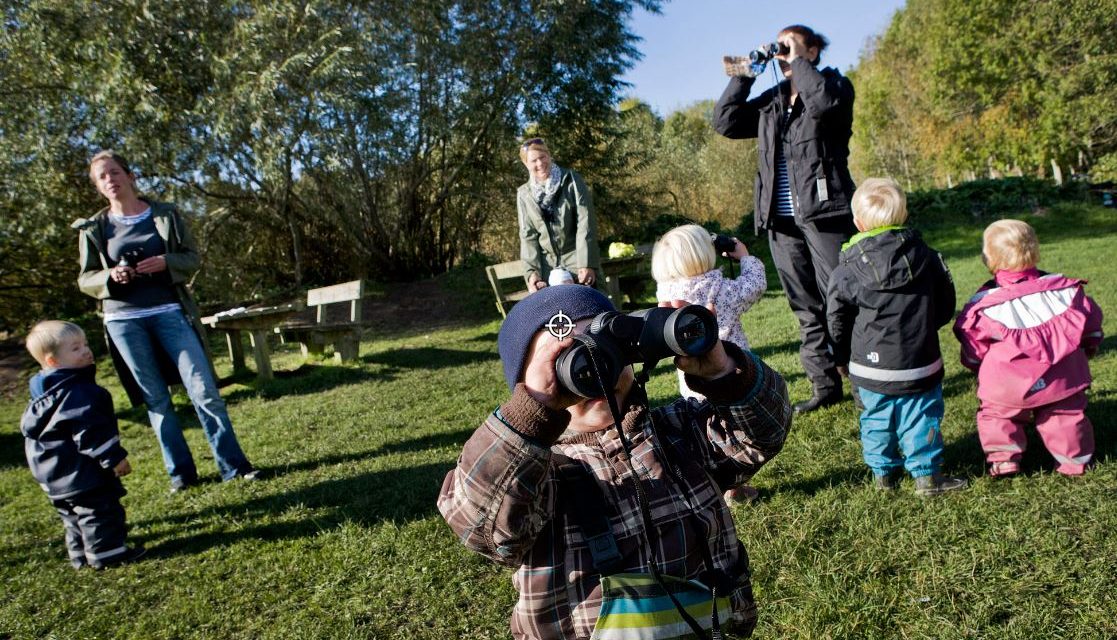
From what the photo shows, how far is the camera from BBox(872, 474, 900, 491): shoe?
317cm

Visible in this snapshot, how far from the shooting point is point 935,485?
306 cm

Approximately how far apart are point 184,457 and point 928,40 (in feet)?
103

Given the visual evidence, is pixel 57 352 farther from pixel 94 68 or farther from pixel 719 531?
pixel 94 68

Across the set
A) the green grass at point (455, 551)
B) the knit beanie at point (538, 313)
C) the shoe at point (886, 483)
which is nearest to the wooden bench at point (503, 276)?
the green grass at point (455, 551)

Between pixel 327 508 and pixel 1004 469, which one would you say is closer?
pixel 1004 469

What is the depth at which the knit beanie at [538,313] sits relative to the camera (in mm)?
1481

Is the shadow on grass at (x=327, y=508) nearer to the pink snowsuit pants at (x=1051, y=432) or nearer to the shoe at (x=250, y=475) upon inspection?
the shoe at (x=250, y=475)

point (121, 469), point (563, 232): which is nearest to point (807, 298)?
point (563, 232)

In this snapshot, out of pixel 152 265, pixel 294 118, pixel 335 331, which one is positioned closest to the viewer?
pixel 152 265

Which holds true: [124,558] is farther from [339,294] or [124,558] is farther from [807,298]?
[339,294]

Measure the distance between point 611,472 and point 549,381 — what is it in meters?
0.38

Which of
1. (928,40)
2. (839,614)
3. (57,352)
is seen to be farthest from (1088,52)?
(57,352)

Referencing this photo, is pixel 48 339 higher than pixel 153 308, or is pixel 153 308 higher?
pixel 153 308

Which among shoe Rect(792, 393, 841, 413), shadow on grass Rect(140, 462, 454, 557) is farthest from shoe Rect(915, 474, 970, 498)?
shadow on grass Rect(140, 462, 454, 557)
